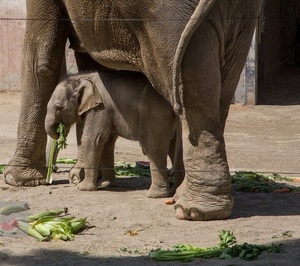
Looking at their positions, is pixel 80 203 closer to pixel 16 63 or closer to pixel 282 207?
pixel 282 207

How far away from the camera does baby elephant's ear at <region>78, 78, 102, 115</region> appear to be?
27.9 feet

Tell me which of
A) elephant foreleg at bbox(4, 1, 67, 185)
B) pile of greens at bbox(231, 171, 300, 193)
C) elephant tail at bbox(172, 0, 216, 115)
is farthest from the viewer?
elephant foreleg at bbox(4, 1, 67, 185)

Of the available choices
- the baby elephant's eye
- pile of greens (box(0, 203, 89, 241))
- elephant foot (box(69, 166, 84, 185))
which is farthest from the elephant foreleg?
pile of greens (box(0, 203, 89, 241))

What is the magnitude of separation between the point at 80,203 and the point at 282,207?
154cm

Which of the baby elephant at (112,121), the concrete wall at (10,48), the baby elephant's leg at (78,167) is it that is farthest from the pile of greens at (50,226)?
the concrete wall at (10,48)

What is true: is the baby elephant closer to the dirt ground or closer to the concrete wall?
the dirt ground

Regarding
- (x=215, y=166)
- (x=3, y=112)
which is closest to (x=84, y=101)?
(x=215, y=166)

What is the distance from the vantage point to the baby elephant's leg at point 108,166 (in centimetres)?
881

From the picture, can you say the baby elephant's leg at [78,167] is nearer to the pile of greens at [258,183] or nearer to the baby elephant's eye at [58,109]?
the baby elephant's eye at [58,109]

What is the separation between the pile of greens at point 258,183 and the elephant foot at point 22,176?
5.62 ft

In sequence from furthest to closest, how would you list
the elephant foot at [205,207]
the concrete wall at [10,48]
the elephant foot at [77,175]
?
the concrete wall at [10,48]
the elephant foot at [77,175]
the elephant foot at [205,207]

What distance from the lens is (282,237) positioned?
22.2 feet

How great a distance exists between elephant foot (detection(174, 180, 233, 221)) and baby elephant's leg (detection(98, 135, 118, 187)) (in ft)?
4.89

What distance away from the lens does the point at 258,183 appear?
887 cm
